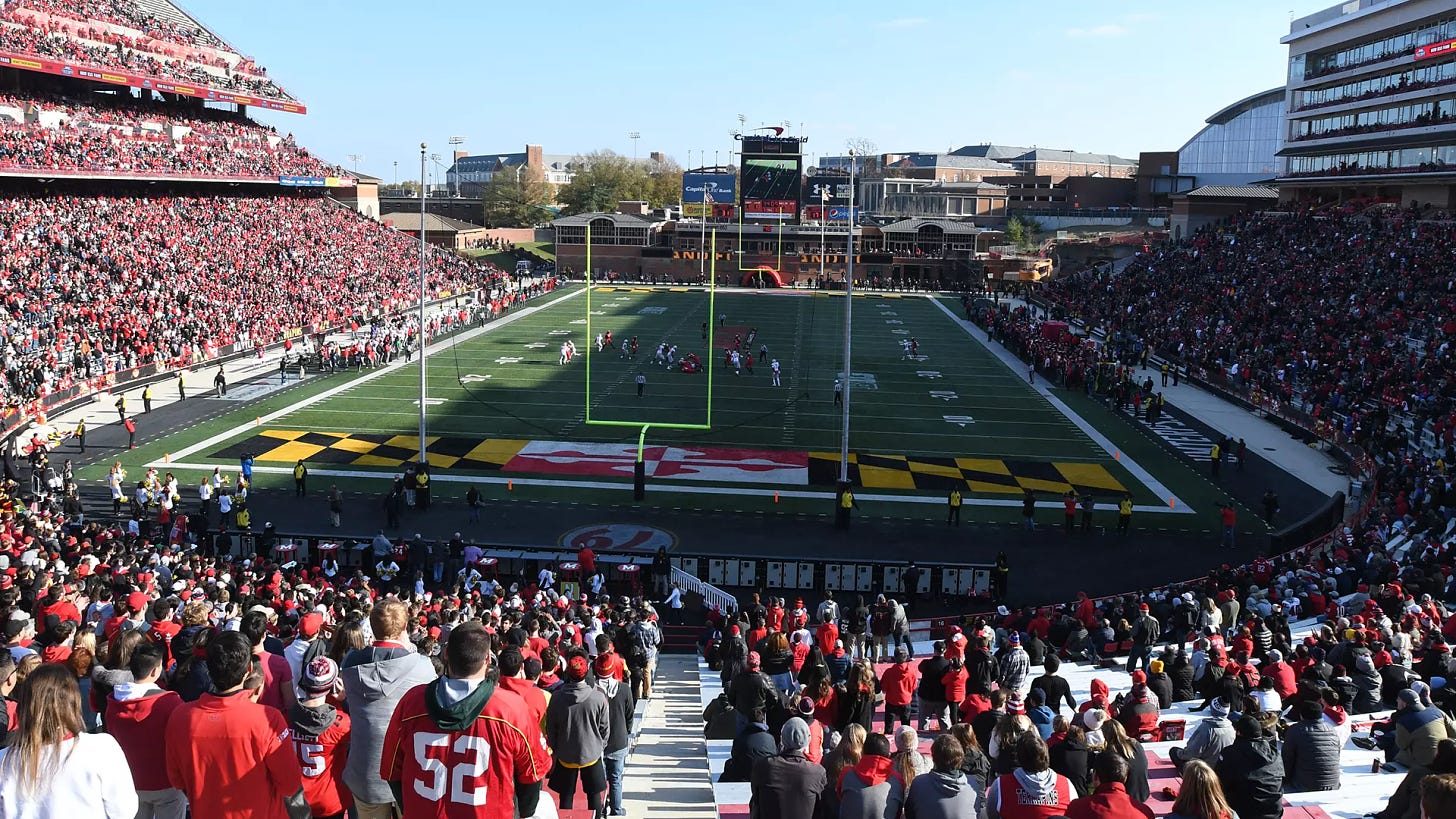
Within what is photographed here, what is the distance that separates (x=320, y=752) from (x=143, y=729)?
31.9 inches

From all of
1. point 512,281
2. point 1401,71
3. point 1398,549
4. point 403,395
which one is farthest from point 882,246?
point 1398,549

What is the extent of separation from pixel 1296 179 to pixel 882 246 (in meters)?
29.3

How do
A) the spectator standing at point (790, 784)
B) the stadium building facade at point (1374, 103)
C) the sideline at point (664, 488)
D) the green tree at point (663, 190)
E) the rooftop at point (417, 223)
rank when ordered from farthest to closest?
the green tree at point (663, 190), the rooftop at point (417, 223), the stadium building facade at point (1374, 103), the sideline at point (664, 488), the spectator standing at point (790, 784)

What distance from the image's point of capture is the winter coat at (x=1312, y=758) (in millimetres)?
7586

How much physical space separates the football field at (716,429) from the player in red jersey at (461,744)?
66.4 ft

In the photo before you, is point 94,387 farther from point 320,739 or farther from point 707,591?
point 320,739

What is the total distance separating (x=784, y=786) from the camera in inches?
233

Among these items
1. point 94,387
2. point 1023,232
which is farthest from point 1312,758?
point 1023,232

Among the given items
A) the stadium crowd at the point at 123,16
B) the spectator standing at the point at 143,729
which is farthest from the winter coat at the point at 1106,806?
the stadium crowd at the point at 123,16

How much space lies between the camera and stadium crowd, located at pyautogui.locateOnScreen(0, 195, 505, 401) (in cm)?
3472

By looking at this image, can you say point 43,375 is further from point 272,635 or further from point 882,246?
point 882,246

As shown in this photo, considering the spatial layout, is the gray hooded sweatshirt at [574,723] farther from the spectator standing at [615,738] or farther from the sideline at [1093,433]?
the sideline at [1093,433]

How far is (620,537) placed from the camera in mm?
22125

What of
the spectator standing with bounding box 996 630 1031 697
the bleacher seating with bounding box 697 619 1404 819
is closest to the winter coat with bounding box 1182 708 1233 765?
the bleacher seating with bounding box 697 619 1404 819
